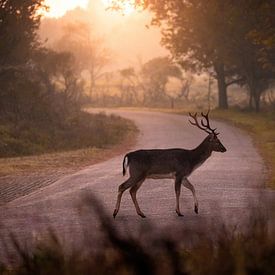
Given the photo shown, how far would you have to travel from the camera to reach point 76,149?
2862 centimetres

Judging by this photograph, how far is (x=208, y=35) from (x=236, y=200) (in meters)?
37.1

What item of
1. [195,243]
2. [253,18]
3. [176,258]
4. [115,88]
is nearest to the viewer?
[176,258]

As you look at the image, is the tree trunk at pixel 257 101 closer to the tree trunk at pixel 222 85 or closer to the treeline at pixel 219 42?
the treeline at pixel 219 42

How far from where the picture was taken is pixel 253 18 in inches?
1763

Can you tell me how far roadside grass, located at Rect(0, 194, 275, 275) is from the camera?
4078 mm

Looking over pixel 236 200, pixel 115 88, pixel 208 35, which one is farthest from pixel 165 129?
pixel 115 88

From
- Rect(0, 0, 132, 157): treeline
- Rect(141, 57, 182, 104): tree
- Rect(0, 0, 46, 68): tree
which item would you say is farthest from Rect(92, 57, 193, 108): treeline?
Rect(0, 0, 132, 157): treeline

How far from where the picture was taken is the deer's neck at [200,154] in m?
12.5

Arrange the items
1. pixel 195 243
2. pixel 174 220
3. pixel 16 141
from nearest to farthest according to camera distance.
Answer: pixel 195 243, pixel 174 220, pixel 16 141

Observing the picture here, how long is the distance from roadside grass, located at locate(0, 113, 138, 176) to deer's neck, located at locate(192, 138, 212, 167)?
325 inches

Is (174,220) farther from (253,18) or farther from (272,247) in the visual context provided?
(253,18)

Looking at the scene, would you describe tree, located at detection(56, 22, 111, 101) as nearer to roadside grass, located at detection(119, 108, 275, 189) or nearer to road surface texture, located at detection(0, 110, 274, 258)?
roadside grass, located at detection(119, 108, 275, 189)

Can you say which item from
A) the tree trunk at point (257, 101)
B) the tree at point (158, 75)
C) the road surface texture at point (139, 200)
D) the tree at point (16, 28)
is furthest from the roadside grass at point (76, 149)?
the tree at point (158, 75)

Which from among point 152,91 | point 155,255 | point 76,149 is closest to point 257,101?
point 76,149
